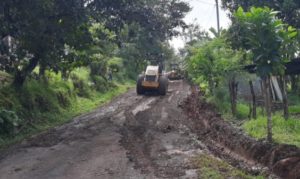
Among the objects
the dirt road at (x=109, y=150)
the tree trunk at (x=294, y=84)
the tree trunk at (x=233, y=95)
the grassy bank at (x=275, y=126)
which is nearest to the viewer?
the dirt road at (x=109, y=150)

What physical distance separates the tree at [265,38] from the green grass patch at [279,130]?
592 millimetres

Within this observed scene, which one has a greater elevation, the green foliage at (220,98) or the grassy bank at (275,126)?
the green foliage at (220,98)

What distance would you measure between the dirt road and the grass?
0.22 metres

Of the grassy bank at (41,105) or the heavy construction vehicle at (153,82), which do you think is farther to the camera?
the heavy construction vehicle at (153,82)

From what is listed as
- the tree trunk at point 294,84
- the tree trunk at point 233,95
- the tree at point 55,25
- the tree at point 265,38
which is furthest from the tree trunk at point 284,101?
the tree trunk at point 294,84

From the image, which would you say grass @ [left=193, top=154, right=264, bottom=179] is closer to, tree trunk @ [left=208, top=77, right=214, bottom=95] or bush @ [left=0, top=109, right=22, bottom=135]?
bush @ [left=0, top=109, right=22, bottom=135]

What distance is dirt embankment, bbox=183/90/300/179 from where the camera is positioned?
962 cm

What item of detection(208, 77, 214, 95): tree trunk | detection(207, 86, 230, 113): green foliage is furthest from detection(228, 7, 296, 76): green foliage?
detection(208, 77, 214, 95): tree trunk

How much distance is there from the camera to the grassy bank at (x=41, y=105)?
1553 centimetres

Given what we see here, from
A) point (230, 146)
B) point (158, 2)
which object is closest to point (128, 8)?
point (230, 146)

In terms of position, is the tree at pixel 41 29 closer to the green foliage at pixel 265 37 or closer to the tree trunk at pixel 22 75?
the tree trunk at pixel 22 75

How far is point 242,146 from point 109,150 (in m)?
3.68

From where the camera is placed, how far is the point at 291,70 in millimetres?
15180

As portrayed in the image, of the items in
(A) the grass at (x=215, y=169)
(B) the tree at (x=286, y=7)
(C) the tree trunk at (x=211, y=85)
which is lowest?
(A) the grass at (x=215, y=169)
